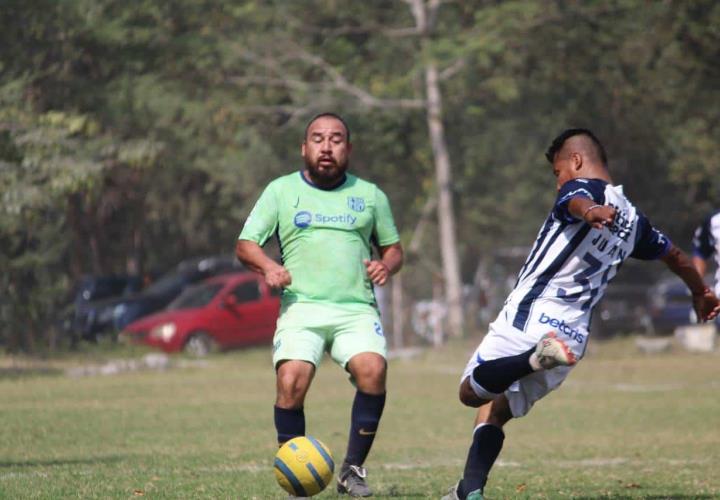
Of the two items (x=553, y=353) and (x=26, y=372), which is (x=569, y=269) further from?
(x=26, y=372)

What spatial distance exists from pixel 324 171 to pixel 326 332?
979 millimetres

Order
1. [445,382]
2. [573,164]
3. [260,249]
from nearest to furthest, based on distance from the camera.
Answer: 1. [573,164]
2. [260,249]
3. [445,382]

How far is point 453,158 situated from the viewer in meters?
45.8

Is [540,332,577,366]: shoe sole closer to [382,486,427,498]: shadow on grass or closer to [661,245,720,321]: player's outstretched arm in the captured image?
[661,245,720,321]: player's outstretched arm

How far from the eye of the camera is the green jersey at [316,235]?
9.09m

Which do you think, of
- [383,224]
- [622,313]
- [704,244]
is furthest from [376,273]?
[622,313]

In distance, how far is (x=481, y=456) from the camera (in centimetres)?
813

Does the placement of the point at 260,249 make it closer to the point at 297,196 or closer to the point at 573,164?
the point at 297,196

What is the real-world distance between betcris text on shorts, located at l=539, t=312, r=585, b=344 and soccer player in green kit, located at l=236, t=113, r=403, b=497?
1.35 m

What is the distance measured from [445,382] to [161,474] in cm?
1446

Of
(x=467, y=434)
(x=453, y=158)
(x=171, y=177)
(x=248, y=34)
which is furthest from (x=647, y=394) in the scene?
(x=171, y=177)

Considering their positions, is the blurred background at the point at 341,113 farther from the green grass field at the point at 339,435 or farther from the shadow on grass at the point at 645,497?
the shadow on grass at the point at 645,497

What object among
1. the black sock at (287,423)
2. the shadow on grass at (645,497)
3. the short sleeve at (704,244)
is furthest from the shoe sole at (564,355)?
the short sleeve at (704,244)

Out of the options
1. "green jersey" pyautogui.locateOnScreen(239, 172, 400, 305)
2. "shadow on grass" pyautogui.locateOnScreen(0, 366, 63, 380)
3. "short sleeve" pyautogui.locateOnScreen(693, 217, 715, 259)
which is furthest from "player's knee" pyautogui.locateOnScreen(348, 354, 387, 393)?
"shadow on grass" pyautogui.locateOnScreen(0, 366, 63, 380)
